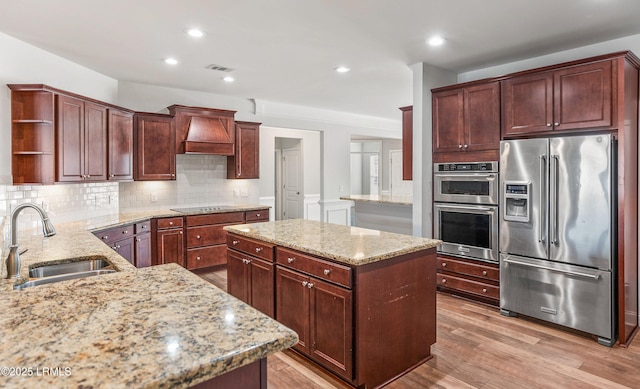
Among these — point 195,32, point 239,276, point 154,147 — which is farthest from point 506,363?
point 154,147

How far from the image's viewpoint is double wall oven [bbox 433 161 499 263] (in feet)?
11.8

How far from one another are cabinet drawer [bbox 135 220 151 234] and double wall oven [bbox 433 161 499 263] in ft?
10.9

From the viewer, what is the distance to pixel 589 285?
2.96 m

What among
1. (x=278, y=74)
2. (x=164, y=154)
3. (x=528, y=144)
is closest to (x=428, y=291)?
(x=528, y=144)

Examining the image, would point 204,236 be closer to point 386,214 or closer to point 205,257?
point 205,257

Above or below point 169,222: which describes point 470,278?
below

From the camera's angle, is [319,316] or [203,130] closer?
[319,316]

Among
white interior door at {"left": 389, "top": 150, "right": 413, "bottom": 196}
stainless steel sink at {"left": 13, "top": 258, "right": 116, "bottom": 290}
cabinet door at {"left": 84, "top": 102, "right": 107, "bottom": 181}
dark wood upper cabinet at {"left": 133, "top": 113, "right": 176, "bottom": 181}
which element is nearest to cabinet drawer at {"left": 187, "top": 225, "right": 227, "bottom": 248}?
dark wood upper cabinet at {"left": 133, "top": 113, "right": 176, "bottom": 181}

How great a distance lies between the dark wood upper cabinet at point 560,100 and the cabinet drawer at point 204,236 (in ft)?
11.7

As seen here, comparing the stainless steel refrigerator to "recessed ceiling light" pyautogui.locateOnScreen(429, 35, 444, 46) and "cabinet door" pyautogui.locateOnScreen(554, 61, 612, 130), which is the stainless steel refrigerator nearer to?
"cabinet door" pyautogui.locateOnScreen(554, 61, 612, 130)

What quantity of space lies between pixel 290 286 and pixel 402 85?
135 inches

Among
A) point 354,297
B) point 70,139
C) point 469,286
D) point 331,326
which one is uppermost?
point 70,139

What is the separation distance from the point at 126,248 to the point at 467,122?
12.6ft

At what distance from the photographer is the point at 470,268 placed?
3.77 meters
